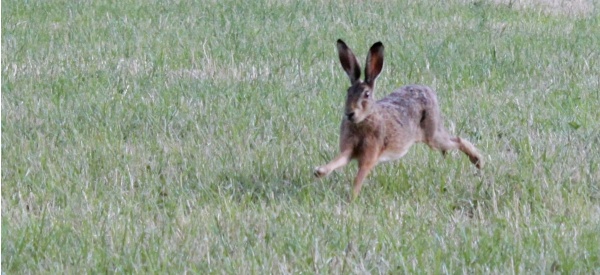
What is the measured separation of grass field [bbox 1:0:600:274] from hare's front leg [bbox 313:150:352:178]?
139mm

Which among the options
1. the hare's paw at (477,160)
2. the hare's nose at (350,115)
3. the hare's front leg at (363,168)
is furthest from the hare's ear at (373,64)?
the hare's paw at (477,160)

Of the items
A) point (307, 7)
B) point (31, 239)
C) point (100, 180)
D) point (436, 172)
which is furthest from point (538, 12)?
point (31, 239)

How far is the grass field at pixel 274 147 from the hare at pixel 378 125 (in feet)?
0.42

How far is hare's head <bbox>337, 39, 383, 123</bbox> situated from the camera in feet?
18.3

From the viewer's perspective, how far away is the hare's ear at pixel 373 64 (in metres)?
5.68

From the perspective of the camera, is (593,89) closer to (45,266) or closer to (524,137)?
(524,137)

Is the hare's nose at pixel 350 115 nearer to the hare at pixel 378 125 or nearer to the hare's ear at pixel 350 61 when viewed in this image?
the hare at pixel 378 125

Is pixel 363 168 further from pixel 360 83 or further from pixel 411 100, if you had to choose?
pixel 411 100

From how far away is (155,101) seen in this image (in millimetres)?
7715

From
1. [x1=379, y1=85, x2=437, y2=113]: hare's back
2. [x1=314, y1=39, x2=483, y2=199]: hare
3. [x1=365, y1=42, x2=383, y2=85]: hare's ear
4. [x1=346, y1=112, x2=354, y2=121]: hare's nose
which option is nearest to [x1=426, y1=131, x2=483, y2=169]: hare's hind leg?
[x1=314, y1=39, x2=483, y2=199]: hare

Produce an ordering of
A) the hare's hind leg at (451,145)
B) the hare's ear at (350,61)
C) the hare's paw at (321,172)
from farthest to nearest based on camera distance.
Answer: the hare's hind leg at (451,145)
the hare's ear at (350,61)
the hare's paw at (321,172)

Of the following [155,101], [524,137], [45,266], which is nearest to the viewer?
[45,266]

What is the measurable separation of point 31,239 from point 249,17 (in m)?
6.57

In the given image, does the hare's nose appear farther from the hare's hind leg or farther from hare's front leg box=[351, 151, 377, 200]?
the hare's hind leg
